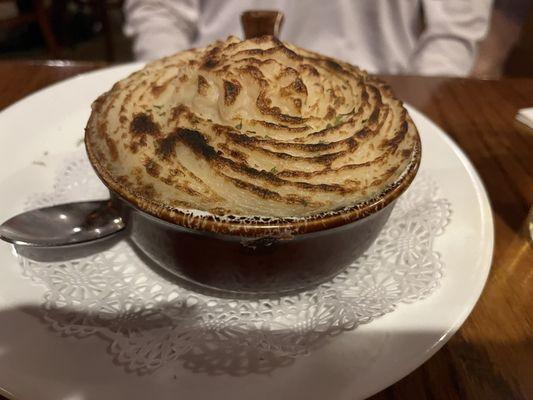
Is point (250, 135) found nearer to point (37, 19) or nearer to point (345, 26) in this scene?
point (345, 26)

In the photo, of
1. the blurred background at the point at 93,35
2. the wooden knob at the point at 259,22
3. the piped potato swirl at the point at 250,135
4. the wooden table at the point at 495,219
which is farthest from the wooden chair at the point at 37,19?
the piped potato swirl at the point at 250,135

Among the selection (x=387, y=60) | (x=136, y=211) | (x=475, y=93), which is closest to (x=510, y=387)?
(x=136, y=211)

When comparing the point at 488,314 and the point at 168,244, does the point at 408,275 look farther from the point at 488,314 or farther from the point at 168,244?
the point at 168,244

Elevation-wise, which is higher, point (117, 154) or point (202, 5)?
point (117, 154)

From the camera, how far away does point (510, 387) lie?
28.1 inches

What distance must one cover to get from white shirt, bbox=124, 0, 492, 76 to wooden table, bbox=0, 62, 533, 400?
373 millimetres

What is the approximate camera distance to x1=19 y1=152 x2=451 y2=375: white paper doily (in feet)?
2.28

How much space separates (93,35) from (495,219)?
3838 mm

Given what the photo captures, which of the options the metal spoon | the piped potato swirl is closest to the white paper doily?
the metal spoon

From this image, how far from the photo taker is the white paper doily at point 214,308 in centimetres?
70

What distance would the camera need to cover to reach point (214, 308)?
787 mm

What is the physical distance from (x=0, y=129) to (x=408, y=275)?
2.97 feet

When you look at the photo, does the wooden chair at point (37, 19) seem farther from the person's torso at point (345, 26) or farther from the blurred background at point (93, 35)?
the person's torso at point (345, 26)

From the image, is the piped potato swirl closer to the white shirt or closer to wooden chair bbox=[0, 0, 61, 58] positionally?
the white shirt
